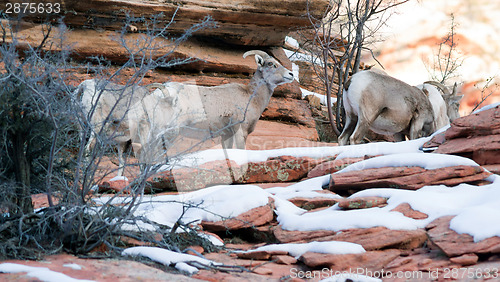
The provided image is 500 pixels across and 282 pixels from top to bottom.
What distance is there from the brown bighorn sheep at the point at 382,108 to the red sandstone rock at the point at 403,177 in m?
3.83

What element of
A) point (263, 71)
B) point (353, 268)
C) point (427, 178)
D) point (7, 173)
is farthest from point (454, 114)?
point (7, 173)

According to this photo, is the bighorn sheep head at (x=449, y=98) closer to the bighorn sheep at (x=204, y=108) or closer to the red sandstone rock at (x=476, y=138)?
the bighorn sheep at (x=204, y=108)

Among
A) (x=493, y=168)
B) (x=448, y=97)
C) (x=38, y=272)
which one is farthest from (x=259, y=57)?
(x=38, y=272)

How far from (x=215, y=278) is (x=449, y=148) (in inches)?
185

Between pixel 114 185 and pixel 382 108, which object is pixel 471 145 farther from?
pixel 114 185

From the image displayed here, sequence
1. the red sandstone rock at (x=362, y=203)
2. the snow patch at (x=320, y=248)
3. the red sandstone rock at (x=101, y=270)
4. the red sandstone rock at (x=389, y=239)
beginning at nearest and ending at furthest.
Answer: the red sandstone rock at (x=101, y=270) < the snow patch at (x=320, y=248) < the red sandstone rock at (x=389, y=239) < the red sandstone rock at (x=362, y=203)

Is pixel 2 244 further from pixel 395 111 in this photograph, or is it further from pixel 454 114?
pixel 454 114

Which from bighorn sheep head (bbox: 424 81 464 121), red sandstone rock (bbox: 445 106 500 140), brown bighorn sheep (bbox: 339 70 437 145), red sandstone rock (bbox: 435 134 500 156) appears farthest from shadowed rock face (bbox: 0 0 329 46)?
red sandstone rock (bbox: 435 134 500 156)

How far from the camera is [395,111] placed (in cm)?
1106

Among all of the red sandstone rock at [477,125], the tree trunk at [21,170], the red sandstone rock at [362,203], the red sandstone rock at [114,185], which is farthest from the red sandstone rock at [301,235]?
the red sandstone rock at [477,125]

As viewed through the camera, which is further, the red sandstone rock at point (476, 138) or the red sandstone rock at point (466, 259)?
the red sandstone rock at point (476, 138)

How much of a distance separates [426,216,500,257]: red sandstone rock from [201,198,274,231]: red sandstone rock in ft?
6.21

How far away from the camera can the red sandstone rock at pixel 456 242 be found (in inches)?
173

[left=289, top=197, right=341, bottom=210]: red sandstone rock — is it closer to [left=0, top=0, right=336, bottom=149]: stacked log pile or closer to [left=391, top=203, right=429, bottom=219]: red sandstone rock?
[left=391, top=203, right=429, bottom=219]: red sandstone rock
